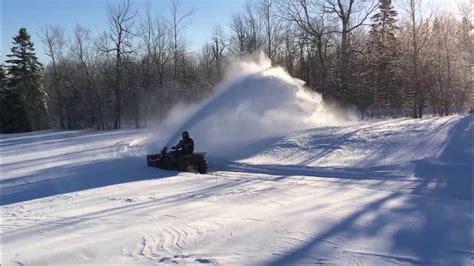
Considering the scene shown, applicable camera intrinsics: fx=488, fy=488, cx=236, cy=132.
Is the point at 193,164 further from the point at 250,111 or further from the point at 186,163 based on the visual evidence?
the point at 250,111

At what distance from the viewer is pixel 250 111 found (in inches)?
953

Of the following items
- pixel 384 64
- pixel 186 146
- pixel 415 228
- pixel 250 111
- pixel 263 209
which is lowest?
pixel 415 228

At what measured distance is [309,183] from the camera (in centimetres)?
1300

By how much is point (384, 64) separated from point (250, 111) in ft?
83.1

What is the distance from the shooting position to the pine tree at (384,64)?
4256 cm

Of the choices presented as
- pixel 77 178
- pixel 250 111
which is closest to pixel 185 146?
pixel 77 178

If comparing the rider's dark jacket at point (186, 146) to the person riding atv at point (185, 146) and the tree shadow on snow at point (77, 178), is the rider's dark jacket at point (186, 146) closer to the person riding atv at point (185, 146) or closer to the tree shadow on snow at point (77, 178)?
the person riding atv at point (185, 146)

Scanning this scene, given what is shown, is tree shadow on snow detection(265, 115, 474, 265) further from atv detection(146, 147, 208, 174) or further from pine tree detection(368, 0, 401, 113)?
pine tree detection(368, 0, 401, 113)

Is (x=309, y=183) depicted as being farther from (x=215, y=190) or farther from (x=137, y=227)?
(x=137, y=227)

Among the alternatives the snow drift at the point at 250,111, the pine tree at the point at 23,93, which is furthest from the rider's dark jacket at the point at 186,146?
the pine tree at the point at 23,93

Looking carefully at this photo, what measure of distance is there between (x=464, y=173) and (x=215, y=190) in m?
6.90

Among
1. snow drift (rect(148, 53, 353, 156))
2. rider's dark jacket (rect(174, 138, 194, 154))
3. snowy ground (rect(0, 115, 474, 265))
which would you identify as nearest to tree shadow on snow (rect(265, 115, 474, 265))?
snowy ground (rect(0, 115, 474, 265))

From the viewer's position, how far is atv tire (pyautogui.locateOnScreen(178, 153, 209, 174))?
1590 cm

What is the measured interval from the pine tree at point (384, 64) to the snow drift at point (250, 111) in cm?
1941
